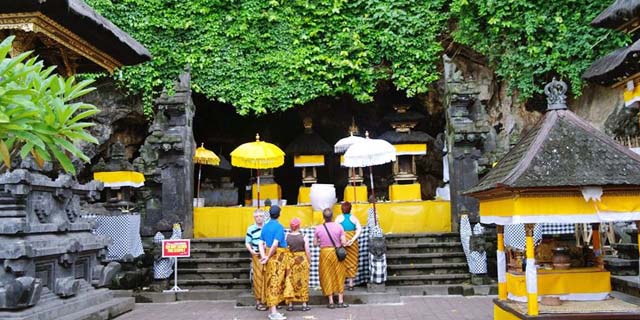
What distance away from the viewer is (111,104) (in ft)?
62.5

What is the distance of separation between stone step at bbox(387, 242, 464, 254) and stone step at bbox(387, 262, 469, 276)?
0.51 metres

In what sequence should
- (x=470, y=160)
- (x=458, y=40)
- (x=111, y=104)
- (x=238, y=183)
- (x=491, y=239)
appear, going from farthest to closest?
(x=238, y=183), (x=111, y=104), (x=458, y=40), (x=470, y=160), (x=491, y=239)

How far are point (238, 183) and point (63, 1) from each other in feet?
51.9

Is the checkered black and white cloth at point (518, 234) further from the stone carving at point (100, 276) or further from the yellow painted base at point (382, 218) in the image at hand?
the stone carving at point (100, 276)

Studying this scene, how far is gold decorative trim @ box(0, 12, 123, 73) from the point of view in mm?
8102

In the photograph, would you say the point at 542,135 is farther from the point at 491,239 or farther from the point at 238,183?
the point at 238,183

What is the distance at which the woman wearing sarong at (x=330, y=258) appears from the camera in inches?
390

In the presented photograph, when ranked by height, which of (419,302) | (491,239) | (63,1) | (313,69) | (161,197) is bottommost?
(419,302)

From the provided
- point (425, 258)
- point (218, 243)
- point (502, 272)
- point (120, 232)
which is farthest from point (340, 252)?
point (120, 232)

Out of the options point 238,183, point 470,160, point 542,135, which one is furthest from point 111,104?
point 542,135

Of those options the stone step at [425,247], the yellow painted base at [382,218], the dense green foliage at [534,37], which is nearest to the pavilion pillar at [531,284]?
the stone step at [425,247]

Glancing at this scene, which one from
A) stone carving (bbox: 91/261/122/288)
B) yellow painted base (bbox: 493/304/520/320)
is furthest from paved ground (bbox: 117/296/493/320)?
yellow painted base (bbox: 493/304/520/320)

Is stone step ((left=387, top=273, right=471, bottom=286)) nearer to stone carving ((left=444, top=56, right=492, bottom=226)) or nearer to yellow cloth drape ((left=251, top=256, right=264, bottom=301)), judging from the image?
stone carving ((left=444, top=56, right=492, bottom=226))

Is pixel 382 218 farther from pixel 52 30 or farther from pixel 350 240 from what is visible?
pixel 52 30
